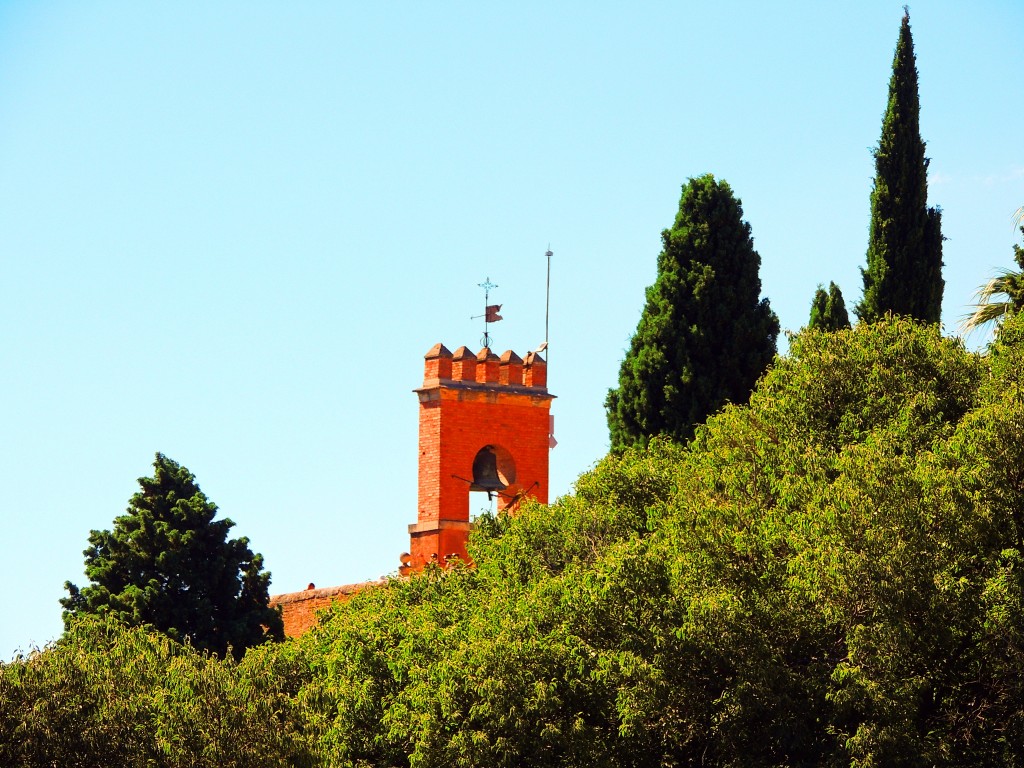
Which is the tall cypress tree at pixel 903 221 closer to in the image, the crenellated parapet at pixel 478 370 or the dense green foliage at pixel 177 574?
the crenellated parapet at pixel 478 370

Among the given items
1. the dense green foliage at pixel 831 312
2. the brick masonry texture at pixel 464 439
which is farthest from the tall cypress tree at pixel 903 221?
the brick masonry texture at pixel 464 439

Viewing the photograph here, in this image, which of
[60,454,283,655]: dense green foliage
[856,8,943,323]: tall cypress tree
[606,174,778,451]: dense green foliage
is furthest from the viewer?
[60,454,283,655]: dense green foliage

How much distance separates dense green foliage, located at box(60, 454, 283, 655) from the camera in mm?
29234

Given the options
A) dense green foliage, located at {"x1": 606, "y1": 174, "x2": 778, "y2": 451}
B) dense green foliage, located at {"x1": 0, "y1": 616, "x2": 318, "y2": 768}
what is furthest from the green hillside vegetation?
dense green foliage, located at {"x1": 606, "y1": 174, "x2": 778, "y2": 451}

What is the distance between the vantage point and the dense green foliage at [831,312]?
25.7 m

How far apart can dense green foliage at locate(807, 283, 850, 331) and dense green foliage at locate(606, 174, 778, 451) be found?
1.08 metres

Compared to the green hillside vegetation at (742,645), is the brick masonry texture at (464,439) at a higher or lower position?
higher

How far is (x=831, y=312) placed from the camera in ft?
84.5

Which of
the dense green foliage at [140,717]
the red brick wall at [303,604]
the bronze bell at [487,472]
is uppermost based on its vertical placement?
the bronze bell at [487,472]

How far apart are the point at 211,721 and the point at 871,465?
6.70m

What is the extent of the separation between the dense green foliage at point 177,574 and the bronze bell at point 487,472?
4041mm

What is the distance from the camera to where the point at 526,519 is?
22.7 metres

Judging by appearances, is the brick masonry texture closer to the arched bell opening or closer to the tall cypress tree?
the arched bell opening

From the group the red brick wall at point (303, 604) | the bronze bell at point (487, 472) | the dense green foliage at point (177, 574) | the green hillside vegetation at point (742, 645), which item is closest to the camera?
the green hillside vegetation at point (742, 645)
